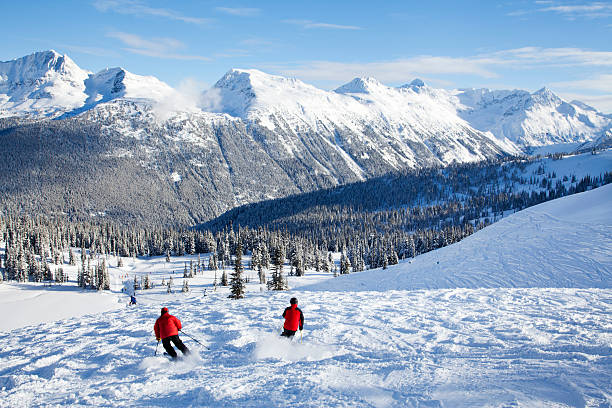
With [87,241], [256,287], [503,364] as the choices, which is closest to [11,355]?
[503,364]

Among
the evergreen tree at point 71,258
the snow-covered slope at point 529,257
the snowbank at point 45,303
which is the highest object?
the snow-covered slope at point 529,257

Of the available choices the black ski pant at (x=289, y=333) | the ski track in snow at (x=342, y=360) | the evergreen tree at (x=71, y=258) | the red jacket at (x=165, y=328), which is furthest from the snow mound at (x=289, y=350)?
the evergreen tree at (x=71, y=258)

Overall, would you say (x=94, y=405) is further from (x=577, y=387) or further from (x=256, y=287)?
(x=256, y=287)

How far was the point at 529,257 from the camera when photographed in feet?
128

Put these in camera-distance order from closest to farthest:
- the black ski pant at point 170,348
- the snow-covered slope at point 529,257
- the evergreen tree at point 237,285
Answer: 1. the black ski pant at point 170,348
2. the snow-covered slope at point 529,257
3. the evergreen tree at point 237,285

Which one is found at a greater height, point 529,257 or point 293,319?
point 293,319

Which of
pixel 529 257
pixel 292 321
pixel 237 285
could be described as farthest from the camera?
pixel 237 285

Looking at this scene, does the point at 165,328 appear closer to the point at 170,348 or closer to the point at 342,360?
the point at 170,348

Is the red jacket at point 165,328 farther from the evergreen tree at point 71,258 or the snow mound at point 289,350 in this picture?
the evergreen tree at point 71,258

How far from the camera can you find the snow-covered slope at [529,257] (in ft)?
110

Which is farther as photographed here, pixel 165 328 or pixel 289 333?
pixel 289 333

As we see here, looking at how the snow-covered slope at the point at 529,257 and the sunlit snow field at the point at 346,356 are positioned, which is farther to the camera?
the snow-covered slope at the point at 529,257

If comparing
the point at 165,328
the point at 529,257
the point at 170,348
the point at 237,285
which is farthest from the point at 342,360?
the point at 529,257

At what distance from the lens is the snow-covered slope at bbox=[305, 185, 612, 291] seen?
110 feet
